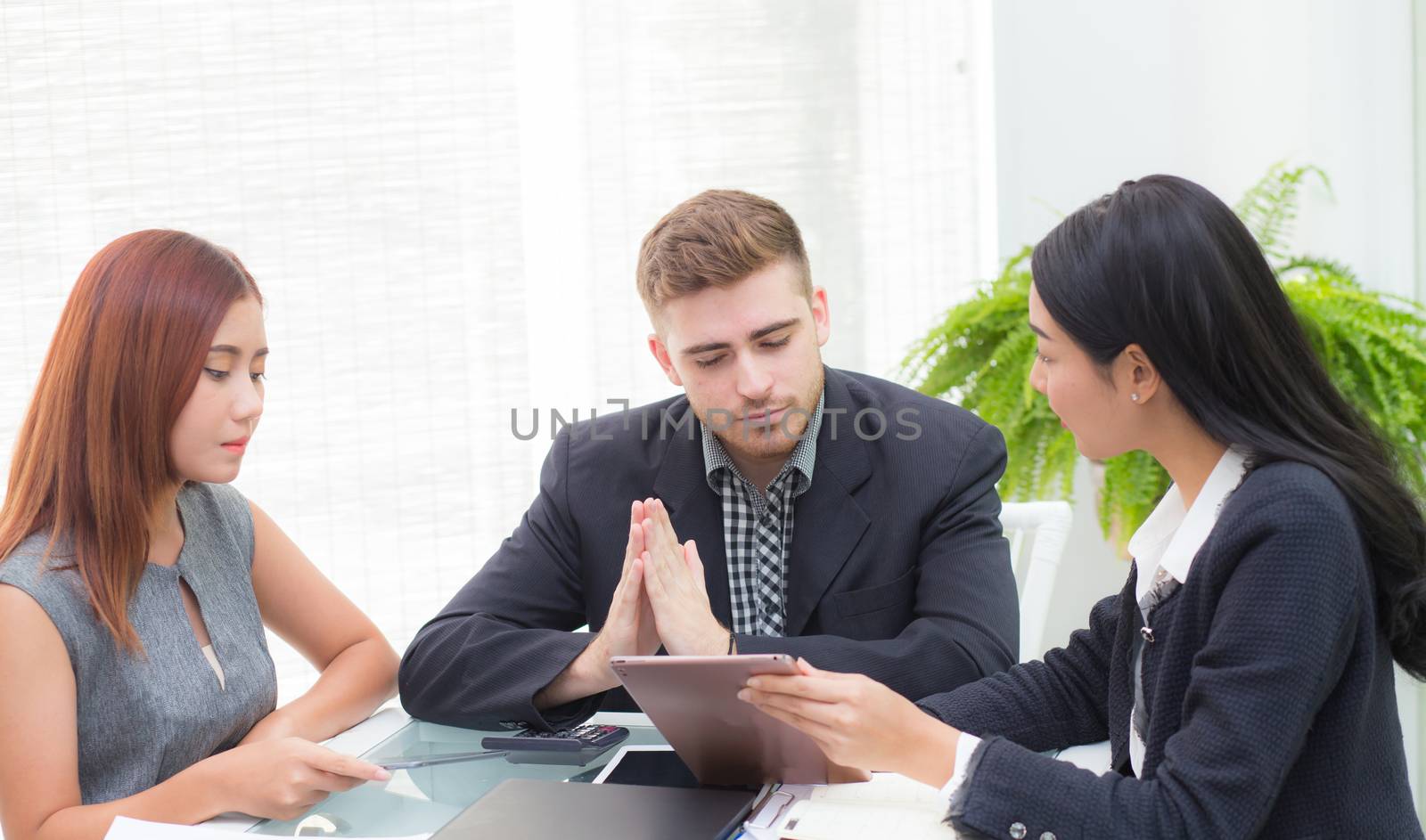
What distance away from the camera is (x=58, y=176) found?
307 centimetres

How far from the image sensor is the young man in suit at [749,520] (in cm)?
154

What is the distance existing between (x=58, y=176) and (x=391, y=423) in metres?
1.11

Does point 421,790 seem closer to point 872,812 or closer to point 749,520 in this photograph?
point 872,812

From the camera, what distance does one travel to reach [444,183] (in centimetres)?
310

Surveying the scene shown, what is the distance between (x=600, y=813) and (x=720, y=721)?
148 mm

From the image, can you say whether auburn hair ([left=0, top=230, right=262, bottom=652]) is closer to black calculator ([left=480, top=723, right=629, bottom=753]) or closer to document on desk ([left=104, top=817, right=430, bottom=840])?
document on desk ([left=104, top=817, right=430, bottom=840])

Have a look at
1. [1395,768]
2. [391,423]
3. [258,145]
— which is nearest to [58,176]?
[258,145]

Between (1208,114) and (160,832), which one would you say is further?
(1208,114)

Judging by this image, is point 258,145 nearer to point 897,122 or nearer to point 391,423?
point 391,423

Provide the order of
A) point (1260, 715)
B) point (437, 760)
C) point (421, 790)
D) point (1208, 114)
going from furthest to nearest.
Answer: point (1208, 114), point (437, 760), point (421, 790), point (1260, 715)

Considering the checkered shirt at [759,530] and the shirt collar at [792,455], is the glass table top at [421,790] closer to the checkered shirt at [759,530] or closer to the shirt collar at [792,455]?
the checkered shirt at [759,530]

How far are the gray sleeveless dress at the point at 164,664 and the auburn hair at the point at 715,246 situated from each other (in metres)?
0.77

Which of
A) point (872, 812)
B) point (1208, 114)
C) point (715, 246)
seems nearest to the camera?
point (872, 812)

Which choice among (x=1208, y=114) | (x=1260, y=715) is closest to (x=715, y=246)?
(x=1260, y=715)
